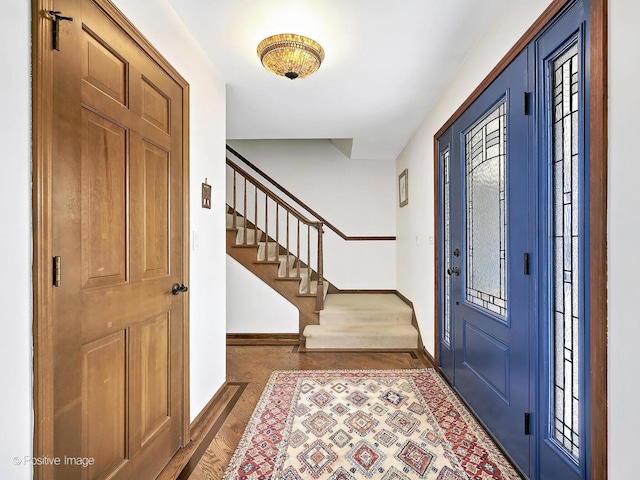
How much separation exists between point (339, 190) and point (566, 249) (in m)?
3.80

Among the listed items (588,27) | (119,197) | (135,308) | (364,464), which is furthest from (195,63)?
(364,464)

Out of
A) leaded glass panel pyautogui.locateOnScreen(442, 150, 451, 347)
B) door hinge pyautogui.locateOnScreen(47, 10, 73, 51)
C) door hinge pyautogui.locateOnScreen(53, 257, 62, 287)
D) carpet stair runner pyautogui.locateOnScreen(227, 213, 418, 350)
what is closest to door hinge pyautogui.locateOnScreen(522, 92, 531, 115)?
leaded glass panel pyautogui.locateOnScreen(442, 150, 451, 347)

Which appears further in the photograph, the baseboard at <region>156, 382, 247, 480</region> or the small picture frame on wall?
the small picture frame on wall

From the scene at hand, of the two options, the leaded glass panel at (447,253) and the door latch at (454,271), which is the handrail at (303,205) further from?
the door latch at (454,271)

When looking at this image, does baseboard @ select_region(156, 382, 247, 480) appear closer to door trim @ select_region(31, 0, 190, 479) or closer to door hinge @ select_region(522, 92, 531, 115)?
door trim @ select_region(31, 0, 190, 479)

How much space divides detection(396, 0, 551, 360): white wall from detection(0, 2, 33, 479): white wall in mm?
1932

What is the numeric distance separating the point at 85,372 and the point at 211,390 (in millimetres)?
1208

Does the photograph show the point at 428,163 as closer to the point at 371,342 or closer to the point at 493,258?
the point at 493,258

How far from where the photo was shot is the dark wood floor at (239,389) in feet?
5.32

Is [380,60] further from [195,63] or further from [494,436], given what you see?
[494,436]

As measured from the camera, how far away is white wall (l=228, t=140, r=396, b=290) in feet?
16.0

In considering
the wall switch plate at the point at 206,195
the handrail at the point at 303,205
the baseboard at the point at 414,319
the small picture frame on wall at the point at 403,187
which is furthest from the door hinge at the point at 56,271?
the handrail at the point at 303,205
